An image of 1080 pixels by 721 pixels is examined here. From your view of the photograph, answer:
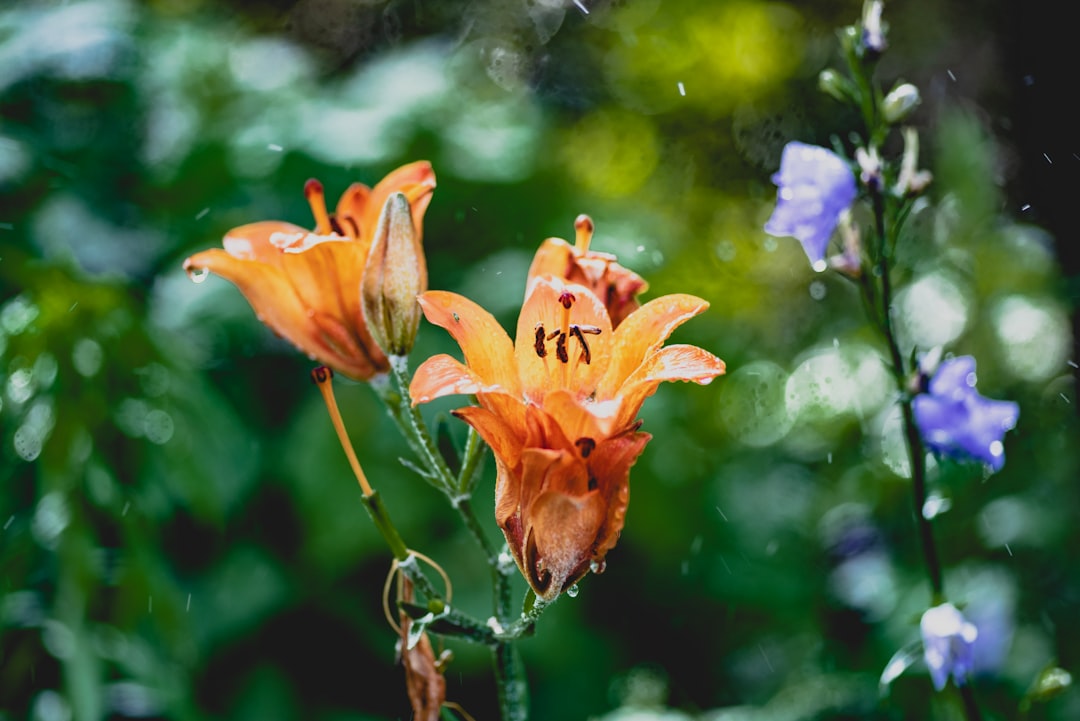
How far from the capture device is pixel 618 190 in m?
2.60

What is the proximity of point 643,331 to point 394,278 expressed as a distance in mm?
182

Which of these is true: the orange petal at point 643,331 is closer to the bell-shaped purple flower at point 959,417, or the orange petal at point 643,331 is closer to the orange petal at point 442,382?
the orange petal at point 442,382

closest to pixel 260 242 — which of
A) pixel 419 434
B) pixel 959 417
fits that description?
pixel 419 434

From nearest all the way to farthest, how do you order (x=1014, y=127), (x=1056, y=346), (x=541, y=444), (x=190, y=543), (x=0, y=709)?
(x=541, y=444) → (x=0, y=709) → (x=190, y=543) → (x=1056, y=346) → (x=1014, y=127)

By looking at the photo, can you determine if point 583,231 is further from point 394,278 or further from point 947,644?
point 947,644

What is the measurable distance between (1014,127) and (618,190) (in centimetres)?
→ 94

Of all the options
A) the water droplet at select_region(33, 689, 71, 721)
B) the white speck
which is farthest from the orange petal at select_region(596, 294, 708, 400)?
the white speck

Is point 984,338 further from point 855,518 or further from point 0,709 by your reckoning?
point 0,709

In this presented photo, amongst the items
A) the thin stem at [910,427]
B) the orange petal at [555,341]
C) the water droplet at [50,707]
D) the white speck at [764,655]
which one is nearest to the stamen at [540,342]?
the orange petal at [555,341]

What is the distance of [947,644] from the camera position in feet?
2.81

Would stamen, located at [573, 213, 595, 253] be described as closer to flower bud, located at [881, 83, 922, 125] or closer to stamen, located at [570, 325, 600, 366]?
stamen, located at [570, 325, 600, 366]

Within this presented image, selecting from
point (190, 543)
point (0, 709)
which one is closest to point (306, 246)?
point (0, 709)

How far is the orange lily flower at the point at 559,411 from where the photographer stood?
591 millimetres

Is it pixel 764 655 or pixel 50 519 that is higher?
pixel 50 519
